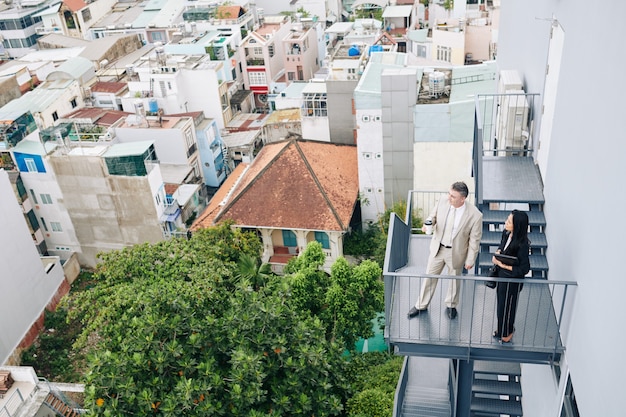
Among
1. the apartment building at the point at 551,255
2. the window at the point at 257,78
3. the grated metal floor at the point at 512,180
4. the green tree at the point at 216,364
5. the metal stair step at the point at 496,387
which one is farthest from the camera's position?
the window at the point at 257,78

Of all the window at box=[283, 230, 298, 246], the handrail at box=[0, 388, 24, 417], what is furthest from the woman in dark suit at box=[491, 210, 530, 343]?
the window at box=[283, 230, 298, 246]

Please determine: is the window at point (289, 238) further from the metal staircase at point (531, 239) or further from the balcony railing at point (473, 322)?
the balcony railing at point (473, 322)

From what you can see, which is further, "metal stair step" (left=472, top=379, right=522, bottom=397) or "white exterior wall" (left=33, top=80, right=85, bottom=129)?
"white exterior wall" (left=33, top=80, right=85, bottom=129)

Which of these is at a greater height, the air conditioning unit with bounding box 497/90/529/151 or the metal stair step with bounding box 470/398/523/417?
the air conditioning unit with bounding box 497/90/529/151

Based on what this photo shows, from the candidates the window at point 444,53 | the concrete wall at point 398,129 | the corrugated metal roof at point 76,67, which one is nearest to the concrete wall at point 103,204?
the concrete wall at point 398,129

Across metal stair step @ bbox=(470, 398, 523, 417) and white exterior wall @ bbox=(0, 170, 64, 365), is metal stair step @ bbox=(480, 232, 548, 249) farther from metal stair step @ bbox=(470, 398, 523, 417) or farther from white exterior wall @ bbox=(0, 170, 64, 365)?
white exterior wall @ bbox=(0, 170, 64, 365)

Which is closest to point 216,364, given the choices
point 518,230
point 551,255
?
point 551,255

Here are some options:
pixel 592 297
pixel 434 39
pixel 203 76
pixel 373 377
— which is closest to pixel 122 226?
pixel 203 76
